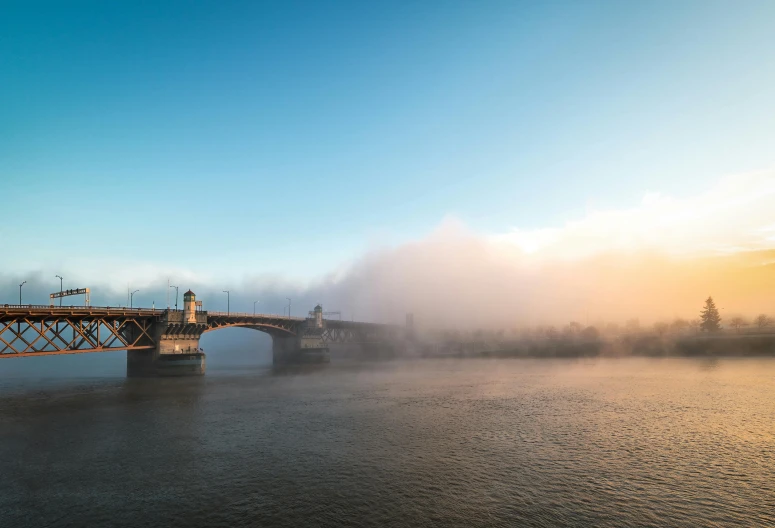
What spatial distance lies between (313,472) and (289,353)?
479 feet

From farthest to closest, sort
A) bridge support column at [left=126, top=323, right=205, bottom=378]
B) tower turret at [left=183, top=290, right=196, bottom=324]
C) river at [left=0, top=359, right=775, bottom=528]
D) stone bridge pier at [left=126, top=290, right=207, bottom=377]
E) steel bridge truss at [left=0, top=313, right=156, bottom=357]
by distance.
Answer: tower turret at [left=183, top=290, right=196, bottom=324], bridge support column at [left=126, top=323, right=205, bottom=378], stone bridge pier at [left=126, top=290, right=207, bottom=377], steel bridge truss at [left=0, top=313, right=156, bottom=357], river at [left=0, top=359, right=775, bottom=528]

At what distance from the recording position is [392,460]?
4247 centimetres

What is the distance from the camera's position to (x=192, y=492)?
3475 centimetres

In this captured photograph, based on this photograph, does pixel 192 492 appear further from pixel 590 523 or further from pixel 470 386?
pixel 470 386

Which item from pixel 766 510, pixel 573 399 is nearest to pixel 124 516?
pixel 766 510

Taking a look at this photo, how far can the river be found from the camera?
3066 centimetres

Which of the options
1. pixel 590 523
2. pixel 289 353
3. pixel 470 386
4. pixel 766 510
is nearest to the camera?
pixel 590 523

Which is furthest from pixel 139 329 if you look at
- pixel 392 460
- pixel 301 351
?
pixel 392 460

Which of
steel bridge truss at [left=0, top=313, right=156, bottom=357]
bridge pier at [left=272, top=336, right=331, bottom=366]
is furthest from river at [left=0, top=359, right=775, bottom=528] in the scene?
bridge pier at [left=272, top=336, right=331, bottom=366]

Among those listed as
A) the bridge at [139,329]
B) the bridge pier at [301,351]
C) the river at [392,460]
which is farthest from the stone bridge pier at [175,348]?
the bridge pier at [301,351]

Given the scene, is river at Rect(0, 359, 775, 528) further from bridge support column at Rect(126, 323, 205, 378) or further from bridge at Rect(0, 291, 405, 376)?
bridge support column at Rect(126, 323, 205, 378)

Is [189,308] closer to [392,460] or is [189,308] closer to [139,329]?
[139,329]

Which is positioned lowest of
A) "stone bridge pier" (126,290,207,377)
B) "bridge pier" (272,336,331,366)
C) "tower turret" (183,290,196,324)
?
"bridge pier" (272,336,331,366)

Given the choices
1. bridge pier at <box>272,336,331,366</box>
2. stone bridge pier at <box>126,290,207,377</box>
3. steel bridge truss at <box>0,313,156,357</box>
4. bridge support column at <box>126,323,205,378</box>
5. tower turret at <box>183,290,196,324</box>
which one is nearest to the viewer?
steel bridge truss at <box>0,313,156,357</box>
